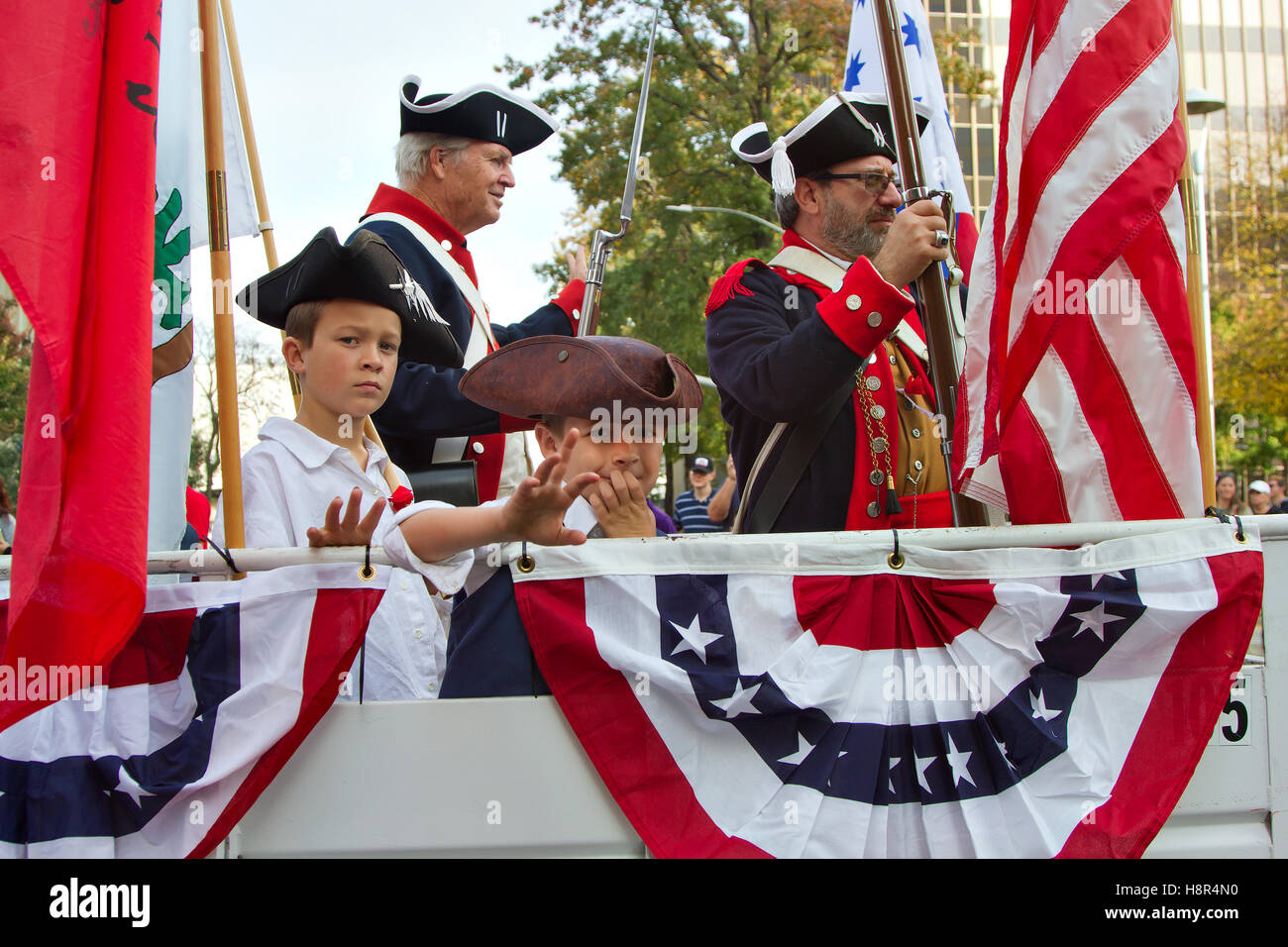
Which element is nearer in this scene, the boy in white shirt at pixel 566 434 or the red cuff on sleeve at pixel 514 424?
the boy in white shirt at pixel 566 434

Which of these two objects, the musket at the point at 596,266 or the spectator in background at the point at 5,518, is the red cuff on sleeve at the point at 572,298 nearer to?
the musket at the point at 596,266

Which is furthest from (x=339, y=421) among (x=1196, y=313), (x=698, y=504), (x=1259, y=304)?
(x=1259, y=304)

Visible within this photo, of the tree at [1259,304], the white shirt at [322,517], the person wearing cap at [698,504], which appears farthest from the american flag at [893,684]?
the tree at [1259,304]

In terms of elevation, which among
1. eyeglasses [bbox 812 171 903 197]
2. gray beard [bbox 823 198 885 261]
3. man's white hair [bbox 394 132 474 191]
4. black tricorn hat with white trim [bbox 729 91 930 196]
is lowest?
gray beard [bbox 823 198 885 261]

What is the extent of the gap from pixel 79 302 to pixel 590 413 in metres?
1.00

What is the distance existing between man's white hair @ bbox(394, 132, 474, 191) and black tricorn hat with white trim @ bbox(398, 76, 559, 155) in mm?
19

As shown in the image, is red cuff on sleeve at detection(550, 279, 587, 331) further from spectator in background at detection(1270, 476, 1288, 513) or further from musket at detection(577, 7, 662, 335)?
spectator in background at detection(1270, 476, 1288, 513)

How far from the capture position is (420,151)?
13.4 ft

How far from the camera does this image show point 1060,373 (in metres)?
2.59

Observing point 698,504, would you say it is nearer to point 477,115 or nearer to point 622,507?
point 477,115

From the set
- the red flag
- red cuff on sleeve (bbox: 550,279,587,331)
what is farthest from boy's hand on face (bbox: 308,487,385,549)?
red cuff on sleeve (bbox: 550,279,587,331)

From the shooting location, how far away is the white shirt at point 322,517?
267cm

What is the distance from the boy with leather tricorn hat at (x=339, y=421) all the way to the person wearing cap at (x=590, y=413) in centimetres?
30

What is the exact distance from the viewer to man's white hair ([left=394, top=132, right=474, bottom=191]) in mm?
4054
